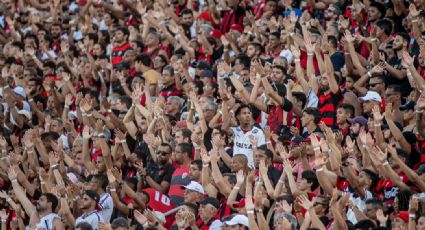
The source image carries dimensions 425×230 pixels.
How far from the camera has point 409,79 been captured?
13.4 meters

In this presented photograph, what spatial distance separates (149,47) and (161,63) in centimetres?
86

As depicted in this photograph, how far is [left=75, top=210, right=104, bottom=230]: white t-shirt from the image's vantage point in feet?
40.7

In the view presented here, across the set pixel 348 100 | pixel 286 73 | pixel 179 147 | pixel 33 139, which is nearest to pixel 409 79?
pixel 348 100

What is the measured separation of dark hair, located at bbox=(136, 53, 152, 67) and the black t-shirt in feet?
13.6

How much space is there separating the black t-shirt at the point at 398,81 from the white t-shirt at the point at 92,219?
3898 mm

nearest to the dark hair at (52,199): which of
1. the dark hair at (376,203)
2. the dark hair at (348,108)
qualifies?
the dark hair at (348,108)

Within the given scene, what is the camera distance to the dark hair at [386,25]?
14.9 metres

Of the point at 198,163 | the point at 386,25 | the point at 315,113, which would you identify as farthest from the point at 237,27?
the point at 198,163

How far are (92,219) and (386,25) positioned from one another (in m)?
5.00

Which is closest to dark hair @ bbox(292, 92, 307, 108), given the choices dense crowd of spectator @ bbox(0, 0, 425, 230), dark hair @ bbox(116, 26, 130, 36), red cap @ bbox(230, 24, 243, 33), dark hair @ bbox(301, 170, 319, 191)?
dense crowd of spectator @ bbox(0, 0, 425, 230)

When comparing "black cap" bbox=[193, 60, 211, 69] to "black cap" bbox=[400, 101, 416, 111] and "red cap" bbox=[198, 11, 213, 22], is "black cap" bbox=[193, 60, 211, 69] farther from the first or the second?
"black cap" bbox=[400, 101, 416, 111]

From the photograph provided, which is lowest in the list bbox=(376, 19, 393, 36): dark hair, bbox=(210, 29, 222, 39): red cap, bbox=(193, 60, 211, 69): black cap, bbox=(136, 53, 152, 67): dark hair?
bbox=(136, 53, 152, 67): dark hair

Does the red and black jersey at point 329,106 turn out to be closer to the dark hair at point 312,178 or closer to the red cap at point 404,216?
the dark hair at point 312,178

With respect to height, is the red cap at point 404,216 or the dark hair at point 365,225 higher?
the dark hair at point 365,225
